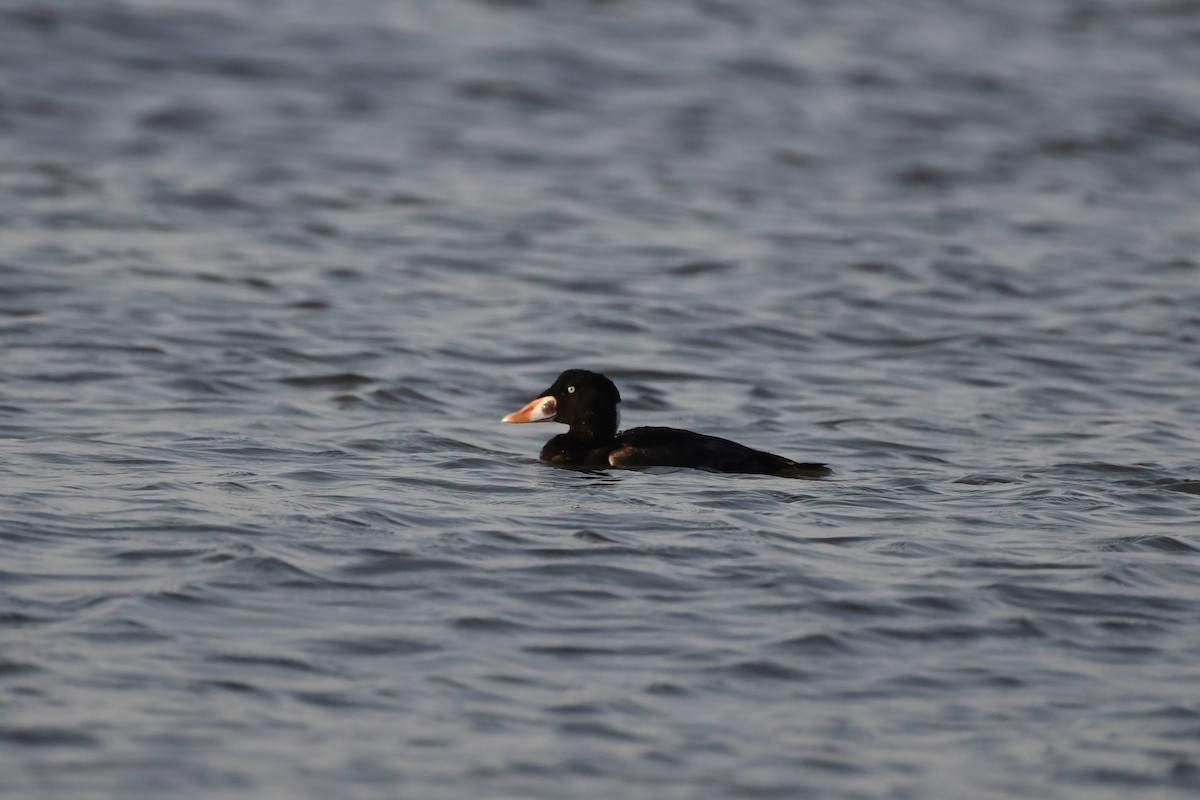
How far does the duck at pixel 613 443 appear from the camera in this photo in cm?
910

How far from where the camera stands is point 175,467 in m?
8.73

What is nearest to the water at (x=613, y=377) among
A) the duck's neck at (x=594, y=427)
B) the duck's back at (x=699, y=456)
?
the duck's back at (x=699, y=456)

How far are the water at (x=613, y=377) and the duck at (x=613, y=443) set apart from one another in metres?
0.24

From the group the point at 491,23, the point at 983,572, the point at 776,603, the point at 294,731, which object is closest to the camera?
the point at 294,731

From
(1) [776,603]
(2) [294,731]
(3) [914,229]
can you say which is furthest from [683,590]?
(3) [914,229]

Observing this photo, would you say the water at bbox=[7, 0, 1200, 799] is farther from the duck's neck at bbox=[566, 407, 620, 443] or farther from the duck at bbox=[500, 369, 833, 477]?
the duck's neck at bbox=[566, 407, 620, 443]

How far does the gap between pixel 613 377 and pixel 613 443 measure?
255 centimetres

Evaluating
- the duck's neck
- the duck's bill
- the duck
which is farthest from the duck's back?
the duck's bill

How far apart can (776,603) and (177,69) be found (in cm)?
1682

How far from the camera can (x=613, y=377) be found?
482 inches

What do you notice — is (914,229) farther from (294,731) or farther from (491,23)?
(294,731)

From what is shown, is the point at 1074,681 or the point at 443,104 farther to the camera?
the point at 443,104

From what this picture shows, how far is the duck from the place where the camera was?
29.9 ft

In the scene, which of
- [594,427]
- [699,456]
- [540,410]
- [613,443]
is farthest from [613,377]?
[699,456]
